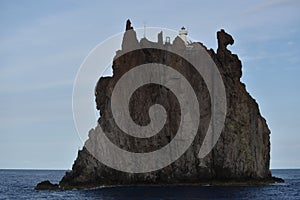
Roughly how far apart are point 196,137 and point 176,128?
3745mm

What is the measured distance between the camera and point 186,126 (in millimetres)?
102062

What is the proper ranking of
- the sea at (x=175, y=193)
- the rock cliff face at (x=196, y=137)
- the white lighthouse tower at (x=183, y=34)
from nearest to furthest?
the sea at (x=175, y=193) → the rock cliff face at (x=196, y=137) → the white lighthouse tower at (x=183, y=34)

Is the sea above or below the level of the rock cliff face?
below

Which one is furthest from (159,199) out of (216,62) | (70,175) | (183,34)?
(183,34)

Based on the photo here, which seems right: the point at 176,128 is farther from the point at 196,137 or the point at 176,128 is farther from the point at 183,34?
the point at 183,34

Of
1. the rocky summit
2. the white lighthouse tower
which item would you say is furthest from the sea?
the white lighthouse tower

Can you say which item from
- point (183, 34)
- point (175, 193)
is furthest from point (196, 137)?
point (183, 34)

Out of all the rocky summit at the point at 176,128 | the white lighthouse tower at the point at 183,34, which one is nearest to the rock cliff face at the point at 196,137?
the rocky summit at the point at 176,128

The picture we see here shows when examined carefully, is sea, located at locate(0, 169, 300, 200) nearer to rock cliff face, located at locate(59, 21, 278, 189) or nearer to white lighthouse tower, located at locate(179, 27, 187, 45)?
rock cliff face, located at locate(59, 21, 278, 189)

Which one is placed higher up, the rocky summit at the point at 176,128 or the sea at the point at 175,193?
the rocky summit at the point at 176,128

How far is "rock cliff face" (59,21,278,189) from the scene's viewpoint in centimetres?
9994

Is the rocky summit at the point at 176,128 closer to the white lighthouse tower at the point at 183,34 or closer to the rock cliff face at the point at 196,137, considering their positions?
the rock cliff face at the point at 196,137

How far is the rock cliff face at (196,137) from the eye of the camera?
99938 mm

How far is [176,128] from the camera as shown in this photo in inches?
4035
